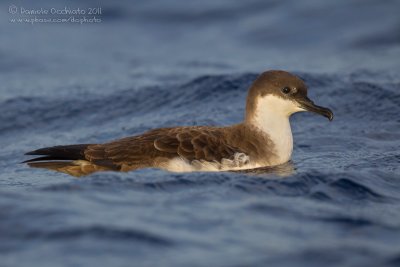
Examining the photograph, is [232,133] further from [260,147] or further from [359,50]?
[359,50]

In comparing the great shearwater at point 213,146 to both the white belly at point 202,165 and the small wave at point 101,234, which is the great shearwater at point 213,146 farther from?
the small wave at point 101,234

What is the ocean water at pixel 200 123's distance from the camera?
6.34m

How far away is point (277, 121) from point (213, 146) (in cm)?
98

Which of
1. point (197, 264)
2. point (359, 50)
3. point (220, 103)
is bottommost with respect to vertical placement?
point (197, 264)

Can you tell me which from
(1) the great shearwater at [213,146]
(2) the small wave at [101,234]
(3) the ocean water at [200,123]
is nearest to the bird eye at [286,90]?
(1) the great shearwater at [213,146]

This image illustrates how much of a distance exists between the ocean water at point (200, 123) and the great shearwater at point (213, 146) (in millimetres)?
205

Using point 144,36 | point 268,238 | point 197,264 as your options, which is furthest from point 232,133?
point 144,36

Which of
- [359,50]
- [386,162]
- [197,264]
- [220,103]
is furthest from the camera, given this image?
[359,50]

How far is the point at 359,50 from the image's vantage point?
15.2 metres

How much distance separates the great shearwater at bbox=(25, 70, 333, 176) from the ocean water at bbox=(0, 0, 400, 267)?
21 cm

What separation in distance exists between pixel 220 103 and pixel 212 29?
16.4 feet

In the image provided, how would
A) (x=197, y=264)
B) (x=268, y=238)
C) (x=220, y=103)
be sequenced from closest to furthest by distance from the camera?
(x=197, y=264) < (x=268, y=238) < (x=220, y=103)

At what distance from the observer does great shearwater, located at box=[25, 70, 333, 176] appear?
8.22 m

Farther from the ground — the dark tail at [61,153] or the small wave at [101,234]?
the dark tail at [61,153]
